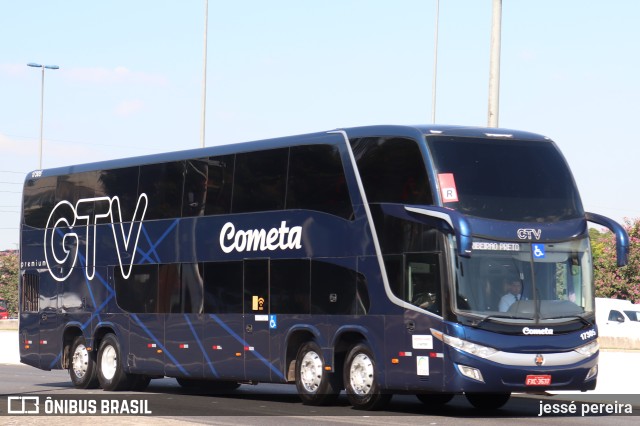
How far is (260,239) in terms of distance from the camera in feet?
73.3

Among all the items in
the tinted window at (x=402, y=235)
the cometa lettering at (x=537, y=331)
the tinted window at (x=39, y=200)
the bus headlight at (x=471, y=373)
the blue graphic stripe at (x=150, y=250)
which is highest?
the tinted window at (x=39, y=200)

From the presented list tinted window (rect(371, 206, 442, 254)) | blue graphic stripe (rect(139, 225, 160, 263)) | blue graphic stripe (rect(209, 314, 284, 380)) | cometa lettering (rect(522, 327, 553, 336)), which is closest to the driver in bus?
cometa lettering (rect(522, 327, 553, 336))

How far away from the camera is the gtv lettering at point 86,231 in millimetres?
25812

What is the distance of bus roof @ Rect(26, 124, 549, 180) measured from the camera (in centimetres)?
1953

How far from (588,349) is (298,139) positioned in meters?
5.93

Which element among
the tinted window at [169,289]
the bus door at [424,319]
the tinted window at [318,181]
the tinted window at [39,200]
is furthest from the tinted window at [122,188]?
the bus door at [424,319]

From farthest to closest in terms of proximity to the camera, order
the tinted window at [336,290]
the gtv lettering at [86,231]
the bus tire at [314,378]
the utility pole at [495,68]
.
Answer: the gtv lettering at [86,231] < the utility pole at [495,68] < the bus tire at [314,378] < the tinted window at [336,290]

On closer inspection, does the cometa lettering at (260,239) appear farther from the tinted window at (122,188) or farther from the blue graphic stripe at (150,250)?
the tinted window at (122,188)

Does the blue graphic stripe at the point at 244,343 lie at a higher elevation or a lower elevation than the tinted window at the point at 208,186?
lower

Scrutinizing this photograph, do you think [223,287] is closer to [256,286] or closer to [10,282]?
[256,286]

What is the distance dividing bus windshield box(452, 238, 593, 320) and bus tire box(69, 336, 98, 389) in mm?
10792

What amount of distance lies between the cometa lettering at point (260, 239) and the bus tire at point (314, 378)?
1665mm

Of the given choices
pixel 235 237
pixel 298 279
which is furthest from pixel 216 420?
pixel 235 237

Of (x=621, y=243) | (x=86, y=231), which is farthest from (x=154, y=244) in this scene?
(x=621, y=243)
